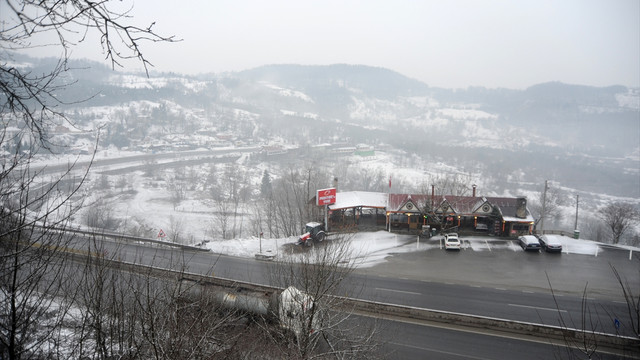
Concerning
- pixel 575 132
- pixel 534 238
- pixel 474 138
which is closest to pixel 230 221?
pixel 534 238

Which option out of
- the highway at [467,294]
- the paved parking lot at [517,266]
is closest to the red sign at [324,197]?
the paved parking lot at [517,266]

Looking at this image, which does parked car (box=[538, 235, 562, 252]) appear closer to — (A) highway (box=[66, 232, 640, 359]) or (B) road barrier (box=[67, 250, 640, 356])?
(A) highway (box=[66, 232, 640, 359])

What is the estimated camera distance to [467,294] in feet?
60.3

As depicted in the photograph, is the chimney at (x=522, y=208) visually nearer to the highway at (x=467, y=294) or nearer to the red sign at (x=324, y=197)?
the highway at (x=467, y=294)

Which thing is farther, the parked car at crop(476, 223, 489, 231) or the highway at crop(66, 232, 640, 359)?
the parked car at crop(476, 223, 489, 231)

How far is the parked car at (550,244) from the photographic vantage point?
24703 millimetres

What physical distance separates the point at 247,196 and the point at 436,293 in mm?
57655

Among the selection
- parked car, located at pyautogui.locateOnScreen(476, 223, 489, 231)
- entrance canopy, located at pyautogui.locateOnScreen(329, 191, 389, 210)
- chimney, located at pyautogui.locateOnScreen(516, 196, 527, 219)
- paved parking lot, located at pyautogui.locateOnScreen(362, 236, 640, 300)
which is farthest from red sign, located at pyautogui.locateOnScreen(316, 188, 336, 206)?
chimney, located at pyautogui.locateOnScreen(516, 196, 527, 219)

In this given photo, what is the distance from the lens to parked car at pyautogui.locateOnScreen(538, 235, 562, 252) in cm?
2470

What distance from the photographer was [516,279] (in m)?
20.5

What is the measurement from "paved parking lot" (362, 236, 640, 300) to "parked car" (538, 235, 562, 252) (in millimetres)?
430

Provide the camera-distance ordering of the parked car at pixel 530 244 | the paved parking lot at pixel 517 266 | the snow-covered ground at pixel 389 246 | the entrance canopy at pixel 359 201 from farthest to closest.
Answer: the entrance canopy at pixel 359 201
the snow-covered ground at pixel 389 246
the parked car at pixel 530 244
the paved parking lot at pixel 517 266

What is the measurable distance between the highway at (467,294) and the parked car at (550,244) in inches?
39.5

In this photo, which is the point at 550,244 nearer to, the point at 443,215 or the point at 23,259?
the point at 443,215
